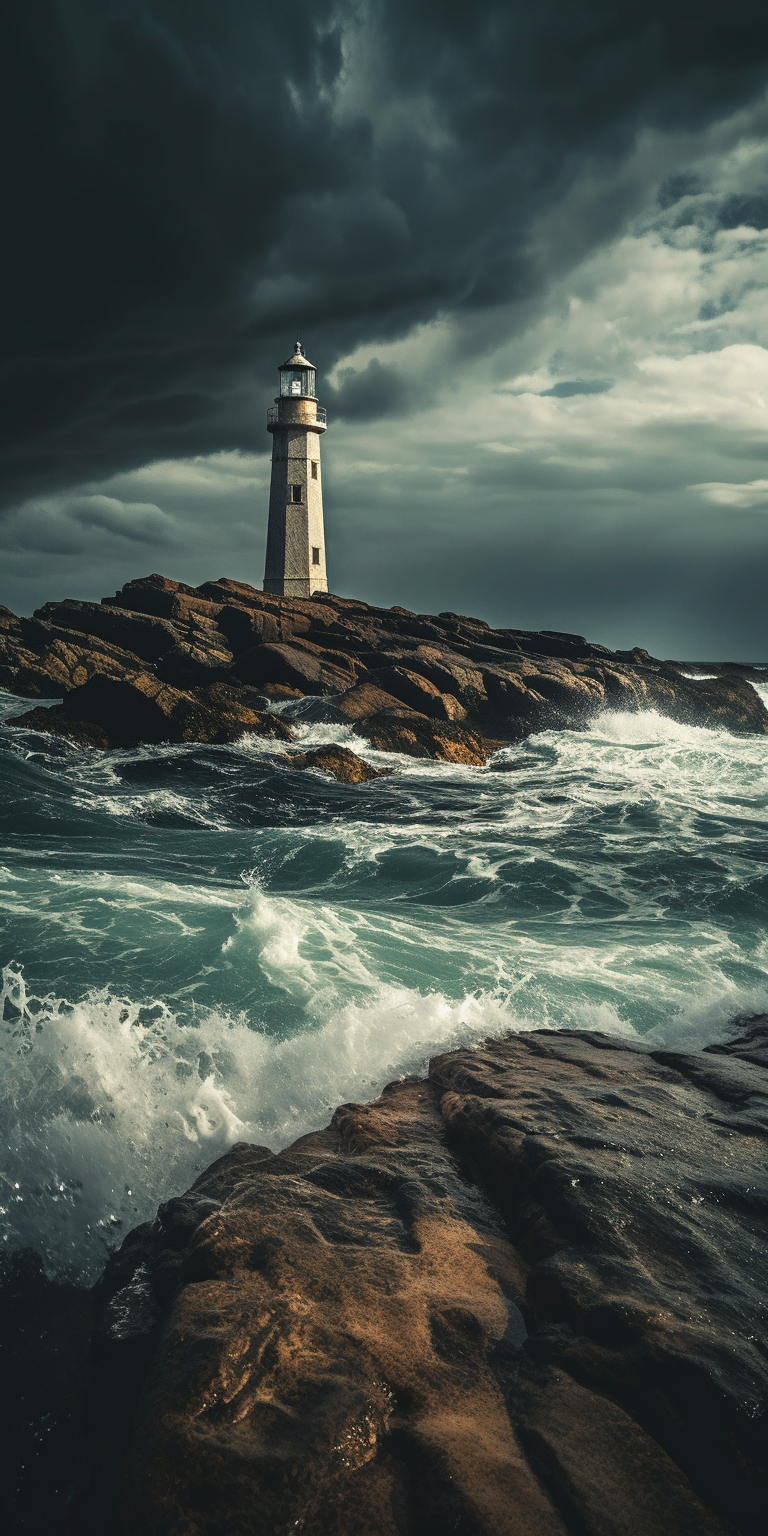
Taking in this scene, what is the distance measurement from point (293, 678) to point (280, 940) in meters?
16.5

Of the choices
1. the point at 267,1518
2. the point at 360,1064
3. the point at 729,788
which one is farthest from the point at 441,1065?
the point at 729,788

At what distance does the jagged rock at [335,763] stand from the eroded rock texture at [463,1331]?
1286 cm

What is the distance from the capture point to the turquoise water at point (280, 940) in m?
4.71

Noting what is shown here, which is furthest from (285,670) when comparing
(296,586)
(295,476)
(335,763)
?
(295,476)

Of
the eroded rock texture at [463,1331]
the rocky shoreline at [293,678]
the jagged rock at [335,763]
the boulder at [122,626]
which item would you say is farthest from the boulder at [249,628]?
the eroded rock texture at [463,1331]

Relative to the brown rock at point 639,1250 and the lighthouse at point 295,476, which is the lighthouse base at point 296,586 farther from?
the brown rock at point 639,1250

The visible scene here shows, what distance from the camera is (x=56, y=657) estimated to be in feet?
81.1

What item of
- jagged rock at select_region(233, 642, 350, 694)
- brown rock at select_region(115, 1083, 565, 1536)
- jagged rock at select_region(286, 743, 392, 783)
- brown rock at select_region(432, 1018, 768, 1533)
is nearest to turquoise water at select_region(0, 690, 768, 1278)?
jagged rock at select_region(286, 743, 392, 783)

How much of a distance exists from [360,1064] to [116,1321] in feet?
8.44

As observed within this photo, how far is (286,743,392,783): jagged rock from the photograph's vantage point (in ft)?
55.9

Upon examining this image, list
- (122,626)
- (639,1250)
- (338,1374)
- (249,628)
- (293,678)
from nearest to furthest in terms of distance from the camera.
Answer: (338,1374), (639,1250), (293,678), (122,626), (249,628)

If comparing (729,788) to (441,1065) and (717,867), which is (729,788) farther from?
(441,1065)

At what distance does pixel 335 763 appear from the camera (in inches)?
675

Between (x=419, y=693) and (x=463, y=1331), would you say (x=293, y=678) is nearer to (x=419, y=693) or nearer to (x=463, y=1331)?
(x=419, y=693)
